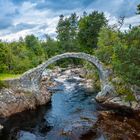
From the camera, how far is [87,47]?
8206 centimetres

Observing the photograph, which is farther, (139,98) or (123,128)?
(139,98)

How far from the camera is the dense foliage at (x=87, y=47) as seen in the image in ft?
115

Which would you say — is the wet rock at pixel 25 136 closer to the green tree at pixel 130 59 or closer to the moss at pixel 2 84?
the moss at pixel 2 84

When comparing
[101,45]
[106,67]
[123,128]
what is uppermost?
[101,45]

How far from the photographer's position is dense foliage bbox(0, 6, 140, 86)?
3509cm

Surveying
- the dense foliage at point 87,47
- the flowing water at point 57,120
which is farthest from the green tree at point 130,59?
the flowing water at point 57,120

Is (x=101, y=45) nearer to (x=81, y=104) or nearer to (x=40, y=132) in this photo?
(x=81, y=104)

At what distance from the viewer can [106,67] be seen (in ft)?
147

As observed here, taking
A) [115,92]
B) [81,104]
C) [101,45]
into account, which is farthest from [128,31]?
[101,45]

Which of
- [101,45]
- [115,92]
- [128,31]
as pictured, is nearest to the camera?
[128,31]

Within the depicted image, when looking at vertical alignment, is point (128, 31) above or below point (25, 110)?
above

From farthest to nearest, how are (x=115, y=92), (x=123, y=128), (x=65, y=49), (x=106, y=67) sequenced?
(x=65, y=49) < (x=106, y=67) < (x=115, y=92) < (x=123, y=128)

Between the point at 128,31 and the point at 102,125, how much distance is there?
1296cm

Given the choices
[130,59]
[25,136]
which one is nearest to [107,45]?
[130,59]
